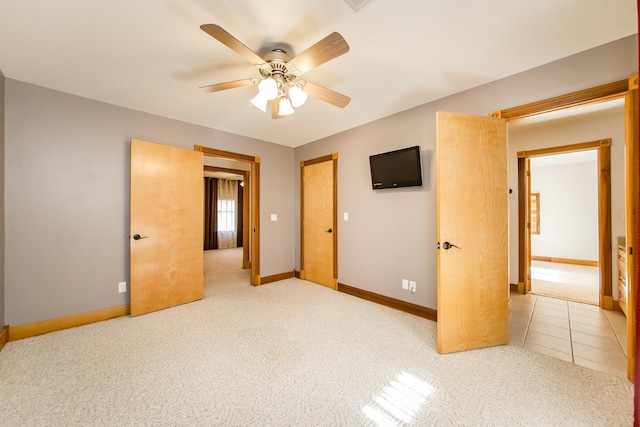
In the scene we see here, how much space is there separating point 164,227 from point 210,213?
17.2 feet

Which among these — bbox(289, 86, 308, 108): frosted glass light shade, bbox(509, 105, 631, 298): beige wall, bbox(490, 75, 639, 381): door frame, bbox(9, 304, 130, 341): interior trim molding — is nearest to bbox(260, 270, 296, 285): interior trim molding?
bbox(9, 304, 130, 341): interior trim molding

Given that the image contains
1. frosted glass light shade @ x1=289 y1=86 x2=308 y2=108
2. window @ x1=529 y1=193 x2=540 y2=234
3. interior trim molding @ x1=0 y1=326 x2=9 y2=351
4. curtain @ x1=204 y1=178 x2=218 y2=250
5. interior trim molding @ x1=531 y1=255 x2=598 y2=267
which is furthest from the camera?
curtain @ x1=204 y1=178 x2=218 y2=250

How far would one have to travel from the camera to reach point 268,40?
5.77ft

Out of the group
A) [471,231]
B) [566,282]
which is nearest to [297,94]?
[471,231]

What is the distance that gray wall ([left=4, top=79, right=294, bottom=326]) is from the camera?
2.31 meters

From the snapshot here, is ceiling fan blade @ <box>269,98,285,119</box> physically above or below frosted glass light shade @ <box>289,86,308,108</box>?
above

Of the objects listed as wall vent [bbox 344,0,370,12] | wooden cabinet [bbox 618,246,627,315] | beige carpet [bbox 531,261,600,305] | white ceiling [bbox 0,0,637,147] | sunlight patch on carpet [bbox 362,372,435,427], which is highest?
white ceiling [bbox 0,0,637,147]

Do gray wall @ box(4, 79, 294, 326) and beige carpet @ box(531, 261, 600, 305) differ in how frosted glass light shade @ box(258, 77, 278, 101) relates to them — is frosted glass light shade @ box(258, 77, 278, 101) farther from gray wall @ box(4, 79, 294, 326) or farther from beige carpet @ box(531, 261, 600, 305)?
beige carpet @ box(531, 261, 600, 305)

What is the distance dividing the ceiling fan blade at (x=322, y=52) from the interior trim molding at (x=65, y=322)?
3.34m

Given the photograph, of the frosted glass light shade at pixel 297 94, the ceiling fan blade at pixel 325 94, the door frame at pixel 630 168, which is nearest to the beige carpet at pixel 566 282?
the door frame at pixel 630 168

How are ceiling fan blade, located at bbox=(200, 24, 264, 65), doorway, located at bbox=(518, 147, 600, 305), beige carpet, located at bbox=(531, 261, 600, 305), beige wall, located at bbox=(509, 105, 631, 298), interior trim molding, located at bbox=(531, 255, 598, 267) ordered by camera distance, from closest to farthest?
1. ceiling fan blade, located at bbox=(200, 24, 264, 65)
2. beige wall, located at bbox=(509, 105, 631, 298)
3. beige carpet, located at bbox=(531, 261, 600, 305)
4. doorway, located at bbox=(518, 147, 600, 305)
5. interior trim molding, located at bbox=(531, 255, 598, 267)

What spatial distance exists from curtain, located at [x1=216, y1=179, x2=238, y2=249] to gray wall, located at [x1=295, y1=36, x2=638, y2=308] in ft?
16.9

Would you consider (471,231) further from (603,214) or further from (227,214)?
(227,214)

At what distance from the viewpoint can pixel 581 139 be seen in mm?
3283
